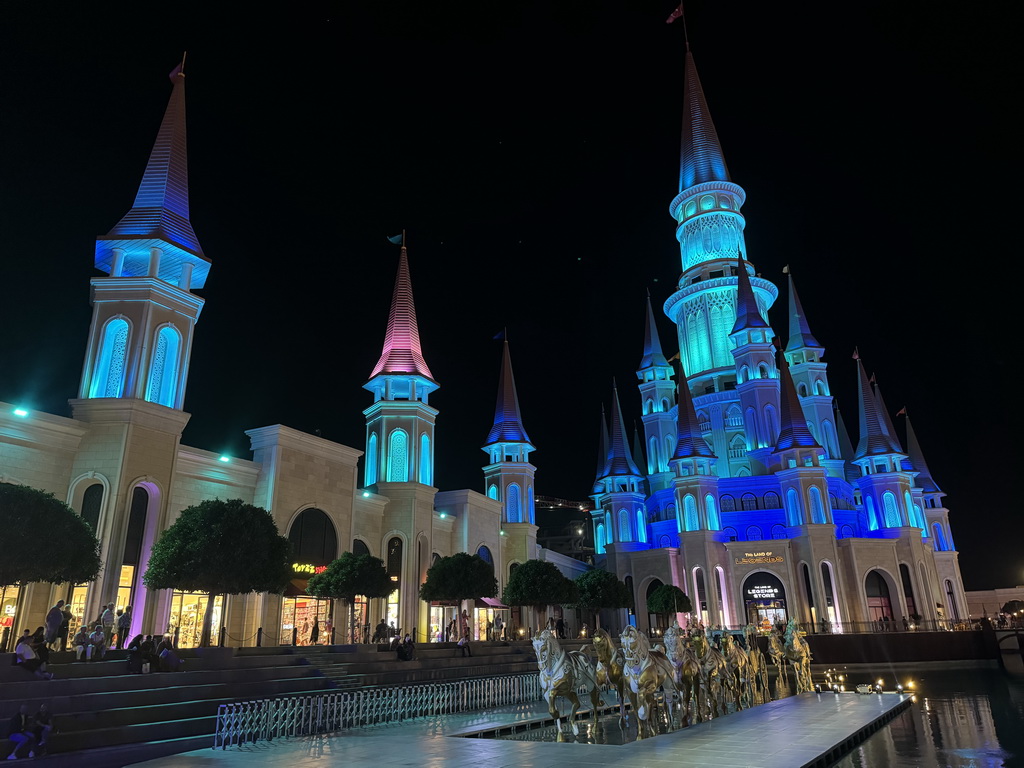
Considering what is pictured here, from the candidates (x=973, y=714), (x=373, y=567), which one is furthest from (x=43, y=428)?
(x=973, y=714)

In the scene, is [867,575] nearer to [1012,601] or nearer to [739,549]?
[739,549]

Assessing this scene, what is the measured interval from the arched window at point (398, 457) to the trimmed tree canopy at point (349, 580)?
930 centimetres

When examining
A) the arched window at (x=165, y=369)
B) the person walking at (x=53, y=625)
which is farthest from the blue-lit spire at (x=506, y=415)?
the person walking at (x=53, y=625)

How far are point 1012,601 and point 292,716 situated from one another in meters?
79.4

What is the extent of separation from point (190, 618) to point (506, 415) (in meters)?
27.4

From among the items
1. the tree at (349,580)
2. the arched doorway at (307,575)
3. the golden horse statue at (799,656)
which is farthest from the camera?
the arched doorway at (307,575)

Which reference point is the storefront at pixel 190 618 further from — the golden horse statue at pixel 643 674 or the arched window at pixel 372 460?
the golden horse statue at pixel 643 674

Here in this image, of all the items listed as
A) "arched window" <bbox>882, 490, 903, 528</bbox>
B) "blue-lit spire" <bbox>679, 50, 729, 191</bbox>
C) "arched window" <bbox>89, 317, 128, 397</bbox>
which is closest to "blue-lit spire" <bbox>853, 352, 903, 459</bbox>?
"arched window" <bbox>882, 490, 903, 528</bbox>

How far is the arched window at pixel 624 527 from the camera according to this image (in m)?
60.4

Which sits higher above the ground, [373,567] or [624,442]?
[624,442]

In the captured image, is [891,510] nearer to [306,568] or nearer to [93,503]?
[306,568]

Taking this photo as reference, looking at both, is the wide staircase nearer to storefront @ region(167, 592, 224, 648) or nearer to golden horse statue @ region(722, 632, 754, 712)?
storefront @ region(167, 592, 224, 648)

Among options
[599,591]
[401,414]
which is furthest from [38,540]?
[599,591]

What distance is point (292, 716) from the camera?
46.7ft
